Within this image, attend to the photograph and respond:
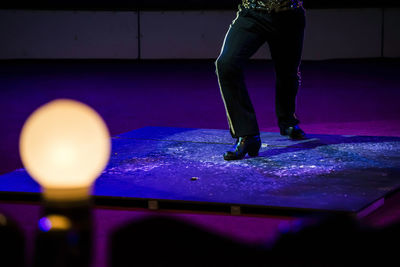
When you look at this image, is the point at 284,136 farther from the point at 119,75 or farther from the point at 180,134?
the point at 119,75

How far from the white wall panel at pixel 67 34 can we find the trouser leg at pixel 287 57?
9.87m

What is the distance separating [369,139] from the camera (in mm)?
5121

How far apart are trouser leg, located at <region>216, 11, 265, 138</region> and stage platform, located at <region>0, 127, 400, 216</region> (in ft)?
0.77

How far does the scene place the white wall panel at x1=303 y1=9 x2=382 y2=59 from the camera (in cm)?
1432

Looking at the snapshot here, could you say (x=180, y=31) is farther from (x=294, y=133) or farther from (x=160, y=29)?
(x=294, y=133)

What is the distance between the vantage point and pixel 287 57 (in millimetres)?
4863

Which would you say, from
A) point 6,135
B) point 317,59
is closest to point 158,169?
point 6,135

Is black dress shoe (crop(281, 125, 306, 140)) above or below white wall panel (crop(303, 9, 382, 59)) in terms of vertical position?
below

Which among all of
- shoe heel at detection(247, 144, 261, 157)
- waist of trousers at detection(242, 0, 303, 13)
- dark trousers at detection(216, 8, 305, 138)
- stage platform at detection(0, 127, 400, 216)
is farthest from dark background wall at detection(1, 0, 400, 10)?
shoe heel at detection(247, 144, 261, 157)

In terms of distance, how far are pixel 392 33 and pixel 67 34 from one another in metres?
6.58

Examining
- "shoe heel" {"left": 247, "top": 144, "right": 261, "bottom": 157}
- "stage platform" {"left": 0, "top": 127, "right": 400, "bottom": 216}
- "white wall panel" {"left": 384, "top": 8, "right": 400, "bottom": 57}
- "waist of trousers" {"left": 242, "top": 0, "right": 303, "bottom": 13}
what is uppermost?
"waist of trousers" {"left": 242, "top": 0, "right": 303, "bottom": 13}

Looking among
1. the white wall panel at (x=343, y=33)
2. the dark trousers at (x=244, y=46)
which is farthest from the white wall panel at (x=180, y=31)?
the dark trousers at (x=244, y=46)

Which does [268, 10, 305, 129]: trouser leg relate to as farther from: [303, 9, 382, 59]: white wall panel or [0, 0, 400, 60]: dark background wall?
[303, 9, 382, 59]: white wall panel

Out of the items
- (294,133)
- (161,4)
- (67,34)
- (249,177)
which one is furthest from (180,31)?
(249,177)
